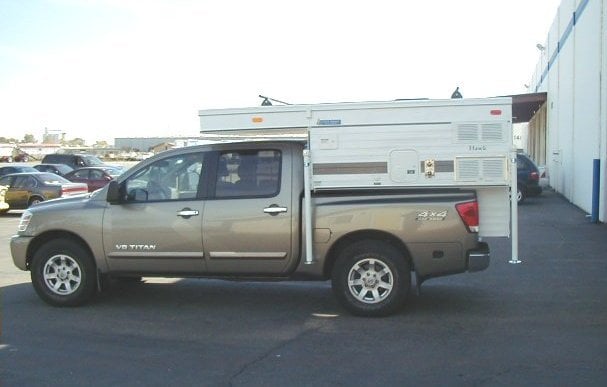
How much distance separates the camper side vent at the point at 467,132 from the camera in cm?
677

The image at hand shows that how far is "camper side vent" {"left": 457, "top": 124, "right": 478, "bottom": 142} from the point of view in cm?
677

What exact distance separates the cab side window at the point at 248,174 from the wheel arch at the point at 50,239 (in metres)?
1.73

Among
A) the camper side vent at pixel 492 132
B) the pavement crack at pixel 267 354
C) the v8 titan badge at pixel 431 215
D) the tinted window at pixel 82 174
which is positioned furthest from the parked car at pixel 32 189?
the camper side vent at pixel 492 132

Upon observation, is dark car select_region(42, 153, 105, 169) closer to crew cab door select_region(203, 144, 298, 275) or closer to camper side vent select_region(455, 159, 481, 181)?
crew cab door select_region(203, 144, 298, 275)

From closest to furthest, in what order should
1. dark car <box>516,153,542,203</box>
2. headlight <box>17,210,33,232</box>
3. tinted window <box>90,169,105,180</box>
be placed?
headlight <box>17,210,33,232</box>
dark car <box>516,153,542,203</box>
tinted window <box>90,169,105,180</box>

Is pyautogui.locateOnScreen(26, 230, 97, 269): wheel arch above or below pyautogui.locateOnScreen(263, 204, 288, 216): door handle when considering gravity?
below

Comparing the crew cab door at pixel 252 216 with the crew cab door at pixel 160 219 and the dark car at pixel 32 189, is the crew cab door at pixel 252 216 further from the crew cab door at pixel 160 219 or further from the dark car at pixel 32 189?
the dark car at pixel 32 189

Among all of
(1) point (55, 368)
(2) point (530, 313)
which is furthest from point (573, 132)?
(1) point (55, 368)

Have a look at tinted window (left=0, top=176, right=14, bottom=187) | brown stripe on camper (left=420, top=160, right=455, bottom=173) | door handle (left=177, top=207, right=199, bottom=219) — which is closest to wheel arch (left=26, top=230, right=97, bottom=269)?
door handle (left=177, top=207, right=199, bottom=219)

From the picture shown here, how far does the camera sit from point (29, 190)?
69.9 feet

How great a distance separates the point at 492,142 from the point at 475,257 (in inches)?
47.6

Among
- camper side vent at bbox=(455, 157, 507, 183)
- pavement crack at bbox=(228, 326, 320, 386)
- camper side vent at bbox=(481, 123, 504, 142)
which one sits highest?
camper side vent at bbox=(481, 123, 504, 142)

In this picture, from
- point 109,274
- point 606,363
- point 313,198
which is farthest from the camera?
point 109,274

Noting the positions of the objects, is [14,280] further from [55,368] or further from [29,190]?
[29,190]
